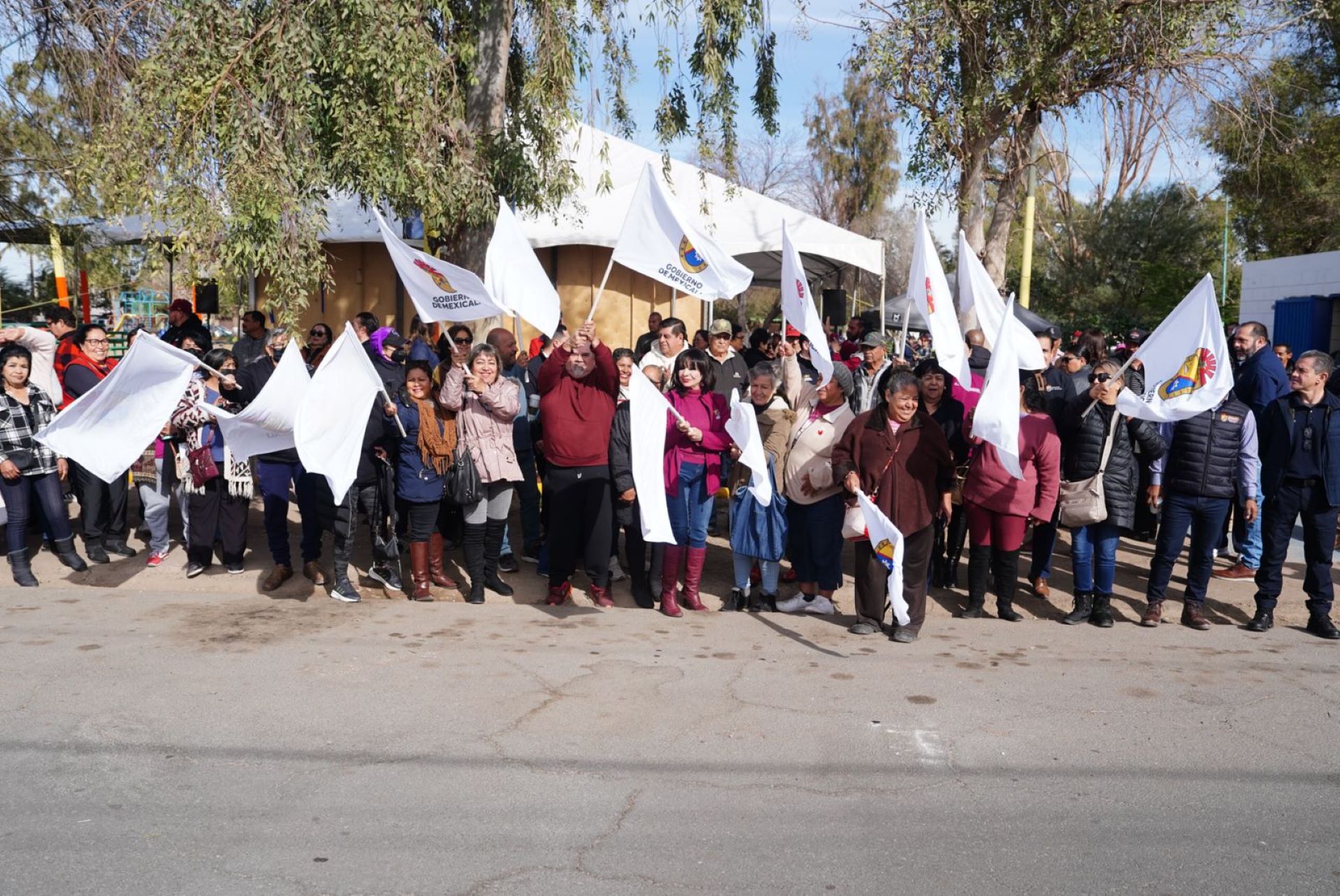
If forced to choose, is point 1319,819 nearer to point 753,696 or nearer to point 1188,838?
point 1188,838

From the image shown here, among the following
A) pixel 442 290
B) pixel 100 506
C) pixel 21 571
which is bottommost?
pixel 21 571

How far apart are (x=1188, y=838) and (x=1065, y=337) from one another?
2434 cm

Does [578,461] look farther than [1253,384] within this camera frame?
No

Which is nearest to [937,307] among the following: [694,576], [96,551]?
[694,576]

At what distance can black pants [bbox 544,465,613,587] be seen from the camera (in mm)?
7988

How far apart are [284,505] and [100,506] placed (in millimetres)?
1756

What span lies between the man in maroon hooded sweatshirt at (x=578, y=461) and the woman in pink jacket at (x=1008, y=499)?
7.96 ft

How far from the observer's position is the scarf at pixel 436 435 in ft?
25.8

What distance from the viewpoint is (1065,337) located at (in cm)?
2734

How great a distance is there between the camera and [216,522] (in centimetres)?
856

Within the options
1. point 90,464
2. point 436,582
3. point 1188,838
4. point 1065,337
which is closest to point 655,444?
Answer: point 436,582

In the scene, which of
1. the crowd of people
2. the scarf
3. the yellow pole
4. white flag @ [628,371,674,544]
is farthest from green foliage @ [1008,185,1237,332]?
the scarf

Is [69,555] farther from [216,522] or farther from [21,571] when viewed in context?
[216,522]

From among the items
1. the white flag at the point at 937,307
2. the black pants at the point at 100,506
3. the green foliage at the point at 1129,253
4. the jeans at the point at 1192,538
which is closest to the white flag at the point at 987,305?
the white flag at the point at 937,307
